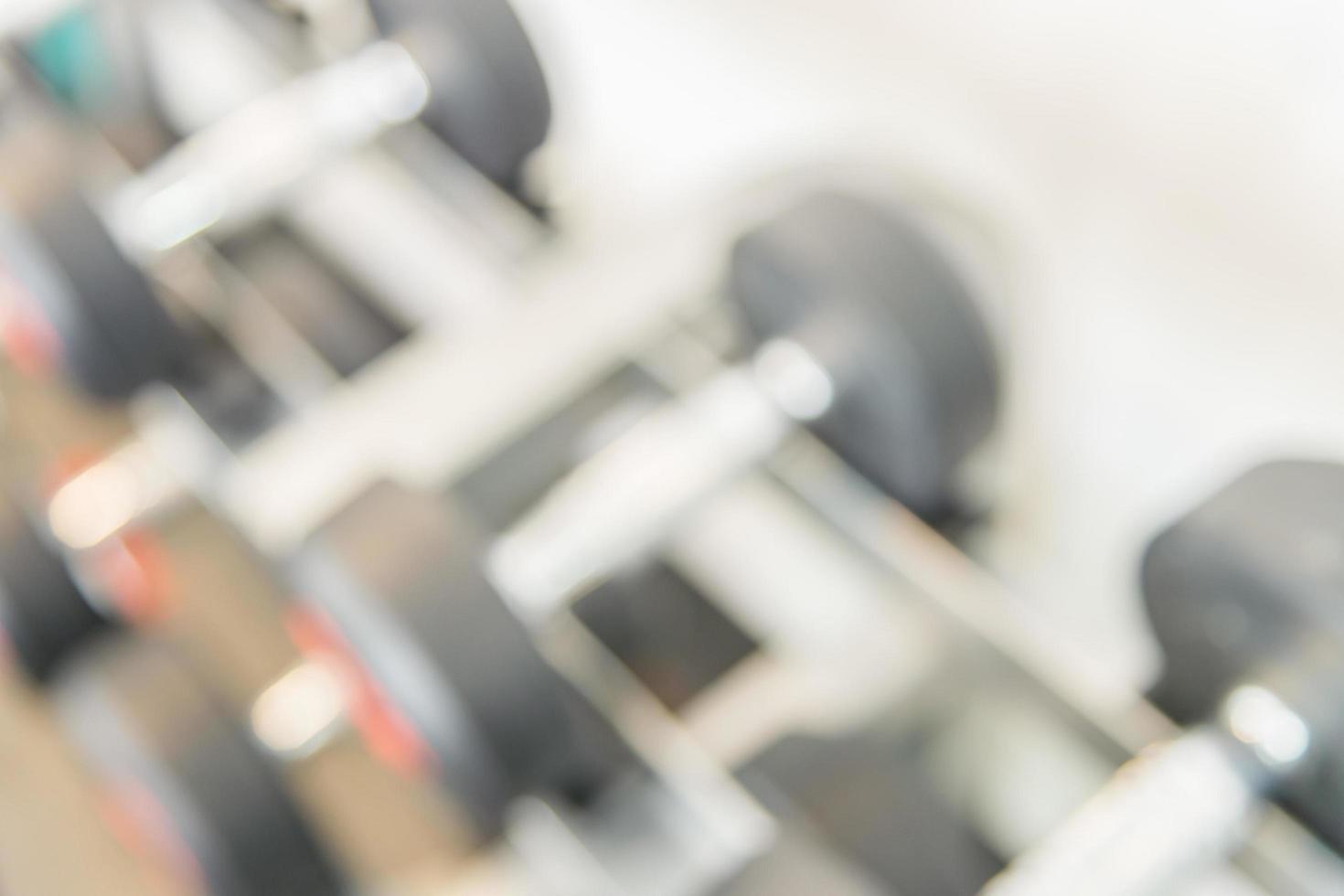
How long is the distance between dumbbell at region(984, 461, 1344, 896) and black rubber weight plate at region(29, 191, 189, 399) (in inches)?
26.9

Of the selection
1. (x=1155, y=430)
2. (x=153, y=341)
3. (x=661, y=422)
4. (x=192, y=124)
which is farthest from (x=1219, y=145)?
(x=192, y=124)

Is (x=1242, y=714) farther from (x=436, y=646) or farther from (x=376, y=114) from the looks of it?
(x=376, y=114)

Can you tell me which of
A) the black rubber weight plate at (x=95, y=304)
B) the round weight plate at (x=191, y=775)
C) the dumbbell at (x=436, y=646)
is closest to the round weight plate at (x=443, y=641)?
the dumbbell at (x=436, y=646)

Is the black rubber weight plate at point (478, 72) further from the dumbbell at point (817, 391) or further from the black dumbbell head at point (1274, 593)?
the black dumbbell head at point (1274, 593)

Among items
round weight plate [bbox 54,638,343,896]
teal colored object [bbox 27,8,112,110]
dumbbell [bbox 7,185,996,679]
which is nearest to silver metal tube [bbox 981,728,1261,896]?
dumbbell [bbox 7,185,996,679]

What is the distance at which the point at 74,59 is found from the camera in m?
1.38

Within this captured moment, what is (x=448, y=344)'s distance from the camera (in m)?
0.81

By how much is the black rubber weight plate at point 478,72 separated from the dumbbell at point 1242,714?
575mm

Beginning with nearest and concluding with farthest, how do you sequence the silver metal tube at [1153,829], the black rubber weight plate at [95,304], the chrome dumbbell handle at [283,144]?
the silver metal tube at [1153,829] < the black rubber weight plate at [95,304] < the chrome dumbbell handle at [283,144]

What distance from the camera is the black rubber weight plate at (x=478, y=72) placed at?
3.00 feet

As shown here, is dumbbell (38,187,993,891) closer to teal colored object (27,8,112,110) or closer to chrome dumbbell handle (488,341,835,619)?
chrome dumbbell handle (488,341,835,619)

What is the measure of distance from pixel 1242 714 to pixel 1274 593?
2.5 inches

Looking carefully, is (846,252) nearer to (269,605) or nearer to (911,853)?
(911,853)

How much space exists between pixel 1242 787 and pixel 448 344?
53 centimetres
